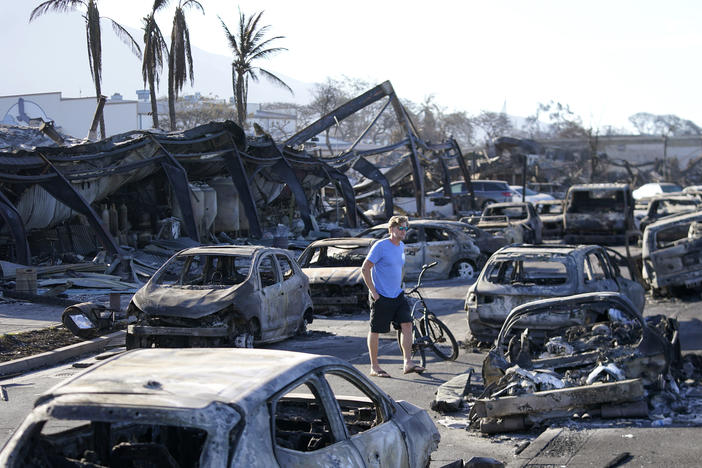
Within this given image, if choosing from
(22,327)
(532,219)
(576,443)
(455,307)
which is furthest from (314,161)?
(576,443)

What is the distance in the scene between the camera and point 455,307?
16438 millimetres

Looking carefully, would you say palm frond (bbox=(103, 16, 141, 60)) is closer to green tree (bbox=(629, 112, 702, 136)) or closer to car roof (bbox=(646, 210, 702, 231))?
car roof (bbox=(646, 210, 702, 231))

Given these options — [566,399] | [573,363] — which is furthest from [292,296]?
[566,399]

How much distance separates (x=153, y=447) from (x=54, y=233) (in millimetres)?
18959

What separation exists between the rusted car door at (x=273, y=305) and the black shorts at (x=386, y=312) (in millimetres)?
2188

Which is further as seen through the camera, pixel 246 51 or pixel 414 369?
pixel 246 51

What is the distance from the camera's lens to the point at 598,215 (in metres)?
27.8

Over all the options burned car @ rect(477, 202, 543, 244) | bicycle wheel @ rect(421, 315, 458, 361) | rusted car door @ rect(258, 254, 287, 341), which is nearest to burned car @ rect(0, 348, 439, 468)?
bicycle wheel @ rect(421, 315, 458, 361)

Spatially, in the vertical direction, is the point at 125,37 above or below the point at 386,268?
above

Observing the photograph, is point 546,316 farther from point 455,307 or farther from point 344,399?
point 455,307

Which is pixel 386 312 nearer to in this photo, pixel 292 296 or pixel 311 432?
pixel 292 296

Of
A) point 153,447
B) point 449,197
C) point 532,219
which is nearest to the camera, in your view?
point 153,447

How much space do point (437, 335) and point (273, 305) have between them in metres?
2.46

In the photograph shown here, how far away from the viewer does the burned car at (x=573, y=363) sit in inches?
307
